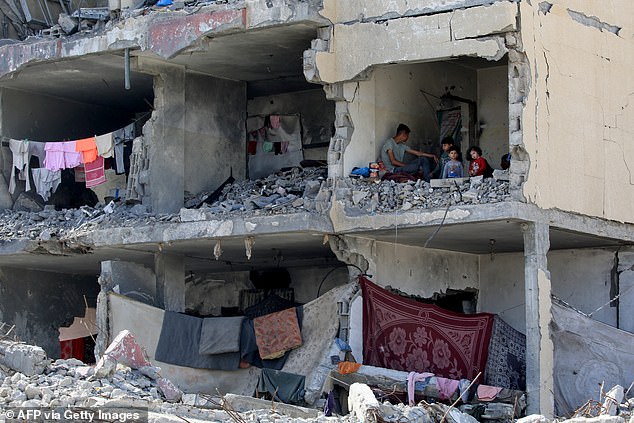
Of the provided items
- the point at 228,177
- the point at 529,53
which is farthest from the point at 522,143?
the point at 228,177

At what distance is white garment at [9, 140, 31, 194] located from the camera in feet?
89.5

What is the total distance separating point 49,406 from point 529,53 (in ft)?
28.1

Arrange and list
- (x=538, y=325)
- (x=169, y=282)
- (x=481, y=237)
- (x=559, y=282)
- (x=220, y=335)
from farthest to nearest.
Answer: (x=169, y=282) → (x=559, y=282) → (x=220, y=335) → (x=481, y=237) → (x=538, y=325)

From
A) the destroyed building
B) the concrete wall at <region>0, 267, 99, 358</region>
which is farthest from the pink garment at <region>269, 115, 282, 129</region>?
the concrete wall at <region>0, 267, 99, 358</region>

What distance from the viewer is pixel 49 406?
18.2 metres

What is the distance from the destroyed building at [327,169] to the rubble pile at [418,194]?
3 cm

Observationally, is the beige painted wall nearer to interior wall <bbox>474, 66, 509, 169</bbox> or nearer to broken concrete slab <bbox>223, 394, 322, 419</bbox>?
interior wall <bbox>474, 66, 509, 169</bbox>

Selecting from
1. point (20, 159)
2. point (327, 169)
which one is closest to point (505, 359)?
point (327, 169)

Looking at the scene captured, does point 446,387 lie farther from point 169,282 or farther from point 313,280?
point 313,280

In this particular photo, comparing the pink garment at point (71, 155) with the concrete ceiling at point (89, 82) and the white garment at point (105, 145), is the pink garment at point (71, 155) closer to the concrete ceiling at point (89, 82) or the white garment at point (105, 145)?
the white garment at point (105, 145)

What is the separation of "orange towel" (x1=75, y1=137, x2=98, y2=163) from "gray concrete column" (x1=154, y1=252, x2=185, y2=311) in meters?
2.15

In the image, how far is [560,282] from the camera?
25672mm

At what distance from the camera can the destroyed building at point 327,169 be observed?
885 inches

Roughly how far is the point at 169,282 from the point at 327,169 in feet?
11.0
